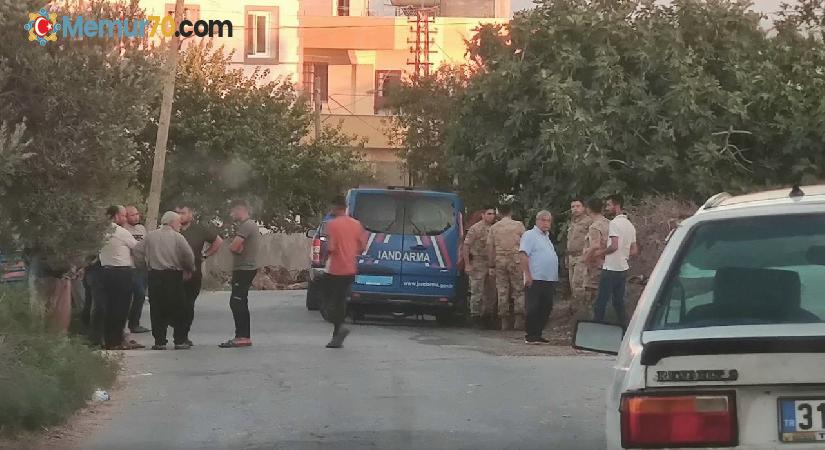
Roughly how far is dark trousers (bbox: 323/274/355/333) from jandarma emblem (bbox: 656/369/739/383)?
10.3 metres

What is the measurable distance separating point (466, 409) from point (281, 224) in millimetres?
27936

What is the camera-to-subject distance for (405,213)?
64.4 feet

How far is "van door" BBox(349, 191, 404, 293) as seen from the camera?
63.4 ft

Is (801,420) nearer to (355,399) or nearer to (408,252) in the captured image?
(355,399)

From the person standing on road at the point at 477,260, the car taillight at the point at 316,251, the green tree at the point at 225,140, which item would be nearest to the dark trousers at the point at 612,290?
the person standing on road at the point at 477,260

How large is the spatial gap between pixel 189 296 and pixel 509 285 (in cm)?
476

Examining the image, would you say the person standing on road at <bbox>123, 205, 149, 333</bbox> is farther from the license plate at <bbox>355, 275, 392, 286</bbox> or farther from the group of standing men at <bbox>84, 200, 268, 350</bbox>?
the license plate at <bbox>355, 275, 392, 286</bbox>

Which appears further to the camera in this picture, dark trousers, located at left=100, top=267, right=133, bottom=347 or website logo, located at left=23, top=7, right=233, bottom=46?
dark trousers, located at left=100, top=267, right=133, bottom=347

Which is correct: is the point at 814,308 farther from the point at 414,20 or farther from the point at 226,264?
the point at 414,20

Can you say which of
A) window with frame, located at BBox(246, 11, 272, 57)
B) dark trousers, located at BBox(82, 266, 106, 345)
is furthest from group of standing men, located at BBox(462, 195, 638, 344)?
window with frame, located at BBox(246, 11, 272, 57)

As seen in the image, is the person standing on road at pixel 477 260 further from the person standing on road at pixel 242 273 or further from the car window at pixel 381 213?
the person standing on road at pixel 242 273

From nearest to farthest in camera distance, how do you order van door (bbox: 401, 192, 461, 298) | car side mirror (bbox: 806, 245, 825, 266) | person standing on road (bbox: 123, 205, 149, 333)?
car side mirror (bbox: 806, 245, 825, 266) → person standing on road (bbox: 123, 205, 149, 333) → van door (bbox: 401, 192, 461, 298)

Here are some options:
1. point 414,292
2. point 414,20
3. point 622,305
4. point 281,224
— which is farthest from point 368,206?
point 414,20

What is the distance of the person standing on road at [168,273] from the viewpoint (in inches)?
581
